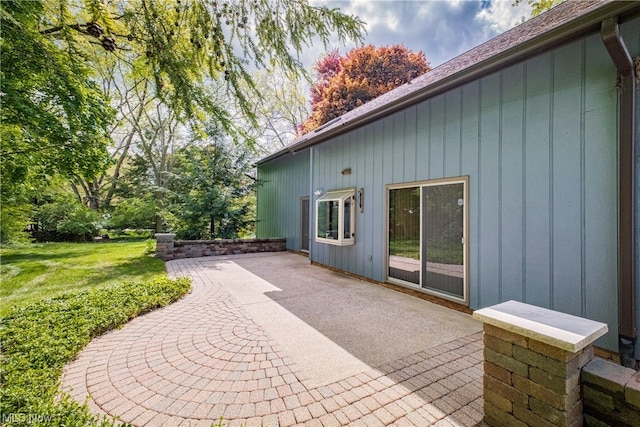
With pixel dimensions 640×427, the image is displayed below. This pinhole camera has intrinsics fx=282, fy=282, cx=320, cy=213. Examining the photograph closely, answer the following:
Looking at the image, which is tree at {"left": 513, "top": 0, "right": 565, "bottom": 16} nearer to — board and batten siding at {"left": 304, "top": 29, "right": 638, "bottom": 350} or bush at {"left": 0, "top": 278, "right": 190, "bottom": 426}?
board and batten siding at {"left": 304, "top": 29, "right": 638, "bottom": 350}

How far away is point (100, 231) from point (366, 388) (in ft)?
58.0

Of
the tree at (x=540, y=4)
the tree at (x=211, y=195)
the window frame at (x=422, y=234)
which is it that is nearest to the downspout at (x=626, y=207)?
the window frame at (x=422, y=234)

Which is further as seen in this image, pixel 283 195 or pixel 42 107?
pixel 283 195

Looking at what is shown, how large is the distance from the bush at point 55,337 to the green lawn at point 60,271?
0.81 meters

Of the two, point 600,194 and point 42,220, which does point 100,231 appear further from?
point 600,194

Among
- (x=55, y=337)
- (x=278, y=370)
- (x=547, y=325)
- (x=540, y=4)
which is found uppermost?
(x=540, y=4)

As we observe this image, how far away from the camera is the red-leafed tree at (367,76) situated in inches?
658

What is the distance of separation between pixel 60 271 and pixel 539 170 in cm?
962

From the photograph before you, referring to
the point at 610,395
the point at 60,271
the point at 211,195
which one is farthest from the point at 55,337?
the point at 211,195

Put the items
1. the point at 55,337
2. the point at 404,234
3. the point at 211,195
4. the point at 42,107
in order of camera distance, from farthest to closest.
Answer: the point at 211,195, the point at 404,234, the point at 42,107, the point at 55,337

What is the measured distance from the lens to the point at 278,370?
2676 millimetres

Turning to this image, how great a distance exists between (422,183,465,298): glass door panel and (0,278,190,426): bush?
4457 millimetres

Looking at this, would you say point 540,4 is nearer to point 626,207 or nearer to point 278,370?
point 626,207

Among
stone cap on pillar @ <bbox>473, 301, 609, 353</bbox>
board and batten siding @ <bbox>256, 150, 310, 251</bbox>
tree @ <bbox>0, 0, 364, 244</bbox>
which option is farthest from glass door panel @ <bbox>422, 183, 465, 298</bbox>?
board and batten siding @ <bbox>256, 150, 310, 251</bbox>
